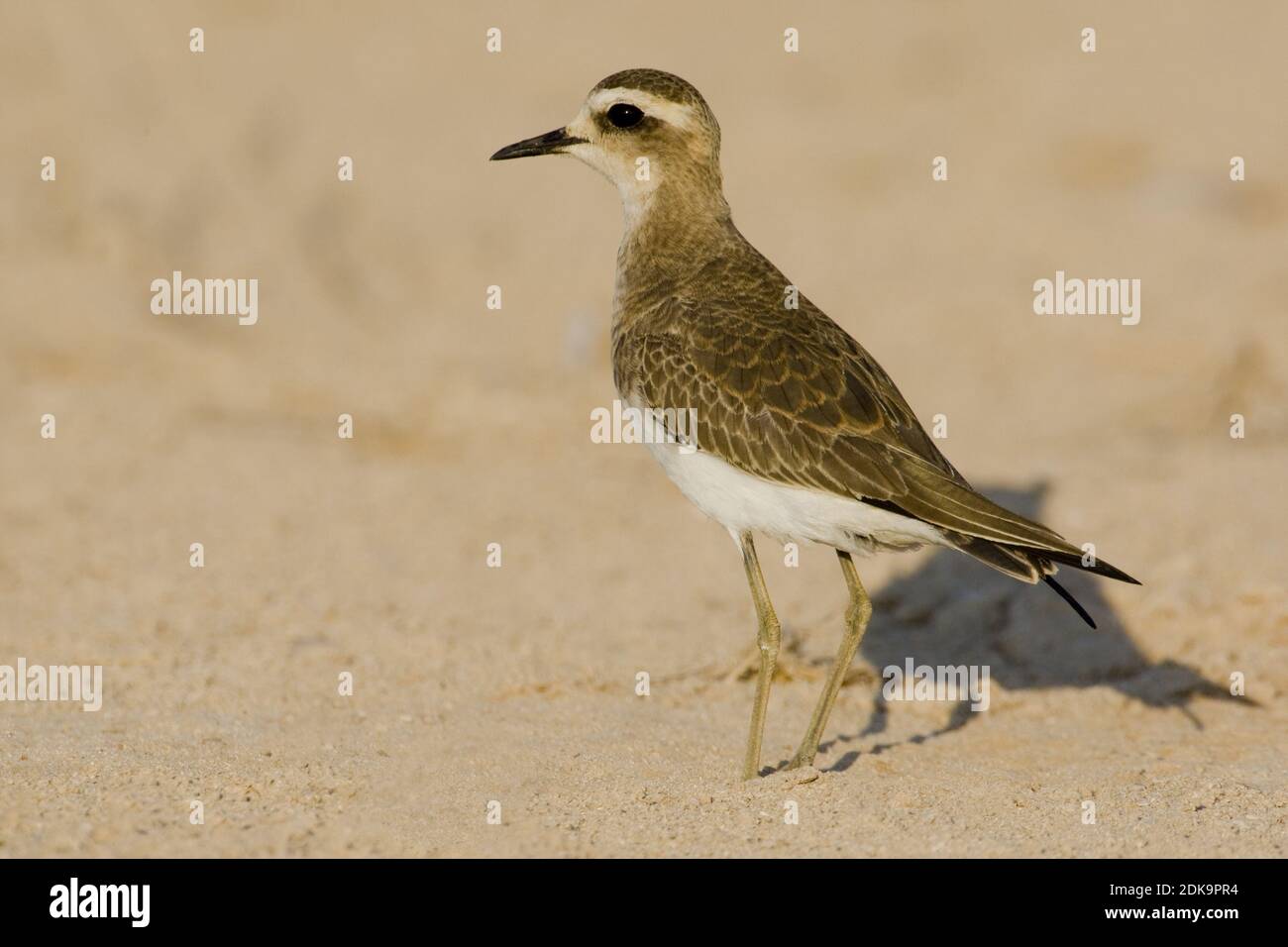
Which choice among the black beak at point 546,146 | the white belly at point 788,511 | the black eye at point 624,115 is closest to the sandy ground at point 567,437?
the white belly at point 788,511

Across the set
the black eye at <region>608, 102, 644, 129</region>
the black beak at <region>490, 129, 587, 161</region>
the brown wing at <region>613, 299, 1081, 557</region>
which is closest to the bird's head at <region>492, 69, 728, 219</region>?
the black eye at <region>608, 102, 644, 129</region>

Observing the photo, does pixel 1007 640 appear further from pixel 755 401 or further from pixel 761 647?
pixel 755 401

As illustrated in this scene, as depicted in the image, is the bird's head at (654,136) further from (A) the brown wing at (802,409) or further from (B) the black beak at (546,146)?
(A) the brown wing at (802,409)

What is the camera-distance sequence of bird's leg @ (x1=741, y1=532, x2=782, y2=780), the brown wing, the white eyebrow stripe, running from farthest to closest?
1. the white eyebrow stripe
2. bird's leg @ (x1=741, y1=532, x2=782, y2=780)
3. the brown wing

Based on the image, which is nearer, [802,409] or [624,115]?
[802,409]

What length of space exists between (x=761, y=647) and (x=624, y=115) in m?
2.59

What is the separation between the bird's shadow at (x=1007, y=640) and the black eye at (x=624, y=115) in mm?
3085

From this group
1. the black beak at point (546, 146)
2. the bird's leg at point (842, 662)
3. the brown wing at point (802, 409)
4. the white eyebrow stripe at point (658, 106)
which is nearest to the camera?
the brown wing at point (802, 409)

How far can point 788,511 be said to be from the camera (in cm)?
665

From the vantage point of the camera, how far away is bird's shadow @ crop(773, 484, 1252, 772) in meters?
8.12

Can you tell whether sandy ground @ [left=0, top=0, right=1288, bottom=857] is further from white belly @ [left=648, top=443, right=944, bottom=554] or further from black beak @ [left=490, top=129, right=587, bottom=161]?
black beak @ [left=490, top=129, right=587, bottom=161]

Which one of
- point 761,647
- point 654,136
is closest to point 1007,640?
point 761,647

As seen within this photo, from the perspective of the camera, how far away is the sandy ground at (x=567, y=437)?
648cm
